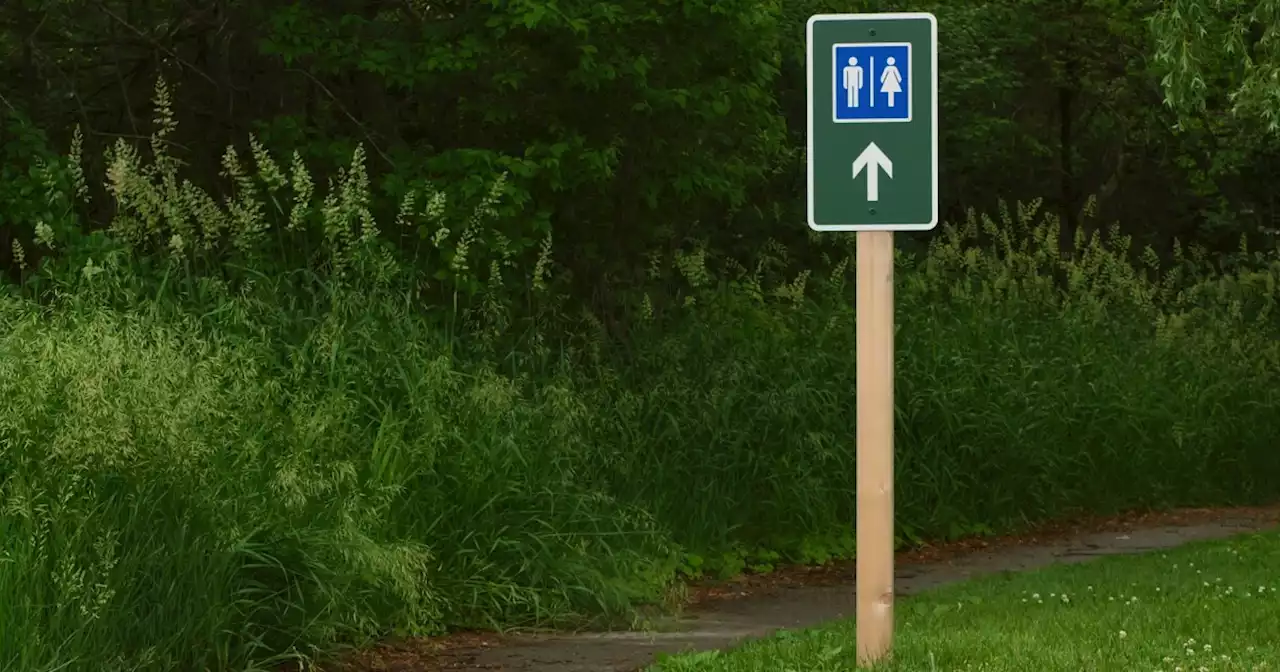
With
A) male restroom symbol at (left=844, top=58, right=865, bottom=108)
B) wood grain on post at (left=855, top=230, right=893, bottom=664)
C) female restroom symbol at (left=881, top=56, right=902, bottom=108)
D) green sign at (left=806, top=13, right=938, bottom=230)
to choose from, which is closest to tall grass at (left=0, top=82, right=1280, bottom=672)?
wood grain on post at (left=855, top=230, right=893, bottom=664)

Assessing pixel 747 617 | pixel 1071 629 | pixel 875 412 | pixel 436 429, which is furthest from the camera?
pixel 747 617

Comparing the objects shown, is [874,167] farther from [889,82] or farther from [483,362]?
[483,362]

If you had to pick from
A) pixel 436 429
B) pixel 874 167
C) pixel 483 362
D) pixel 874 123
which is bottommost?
pixel 436 429

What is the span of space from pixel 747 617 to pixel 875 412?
3.79 m

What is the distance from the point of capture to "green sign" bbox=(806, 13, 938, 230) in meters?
7.98

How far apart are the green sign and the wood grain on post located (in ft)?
0.63

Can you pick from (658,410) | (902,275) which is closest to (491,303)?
(658,410)

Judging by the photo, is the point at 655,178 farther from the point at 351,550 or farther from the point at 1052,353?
the point at 351,550

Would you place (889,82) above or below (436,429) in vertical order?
above

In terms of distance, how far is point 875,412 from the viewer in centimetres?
813

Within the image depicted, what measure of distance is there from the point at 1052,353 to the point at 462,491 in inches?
350

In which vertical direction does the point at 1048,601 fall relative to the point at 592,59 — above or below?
below

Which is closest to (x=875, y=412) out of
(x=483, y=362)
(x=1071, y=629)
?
(x=1071, y=629)

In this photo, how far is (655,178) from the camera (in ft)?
51.1
